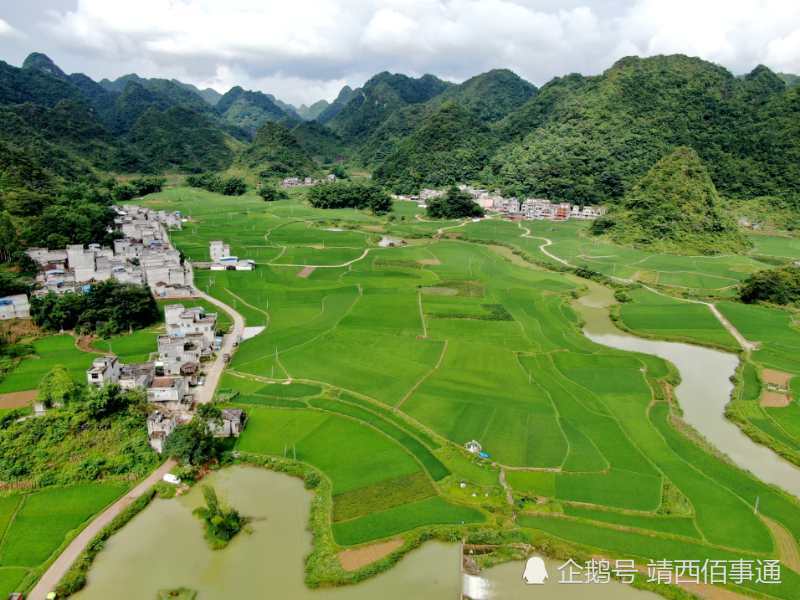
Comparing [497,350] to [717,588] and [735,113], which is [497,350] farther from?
[735,113]

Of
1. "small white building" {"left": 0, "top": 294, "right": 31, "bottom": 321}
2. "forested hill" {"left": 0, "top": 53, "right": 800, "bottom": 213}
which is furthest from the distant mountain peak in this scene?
"small white building" {"left": 0, "top": 294, "right": 31, "bottom": 321}

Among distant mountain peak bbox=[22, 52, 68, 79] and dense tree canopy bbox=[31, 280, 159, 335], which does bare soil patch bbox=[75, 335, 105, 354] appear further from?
distant mountain peak bbox=[22, 52, 68, 79]

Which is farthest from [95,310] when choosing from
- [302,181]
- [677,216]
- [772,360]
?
[302,181]

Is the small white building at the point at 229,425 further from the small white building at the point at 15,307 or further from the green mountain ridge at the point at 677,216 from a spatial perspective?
the green mountain ridge at the point at 677,216

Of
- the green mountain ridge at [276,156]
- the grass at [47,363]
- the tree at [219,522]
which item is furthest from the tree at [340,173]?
the tree at [219,522]

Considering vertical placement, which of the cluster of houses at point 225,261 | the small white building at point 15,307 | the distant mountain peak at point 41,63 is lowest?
the small white building at point 15,307

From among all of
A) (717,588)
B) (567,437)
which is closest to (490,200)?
(567,437)

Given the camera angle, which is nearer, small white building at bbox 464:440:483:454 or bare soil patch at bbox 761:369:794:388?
small white building at bbox 464:440:483:454

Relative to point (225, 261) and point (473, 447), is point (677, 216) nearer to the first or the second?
point (225, 261)
